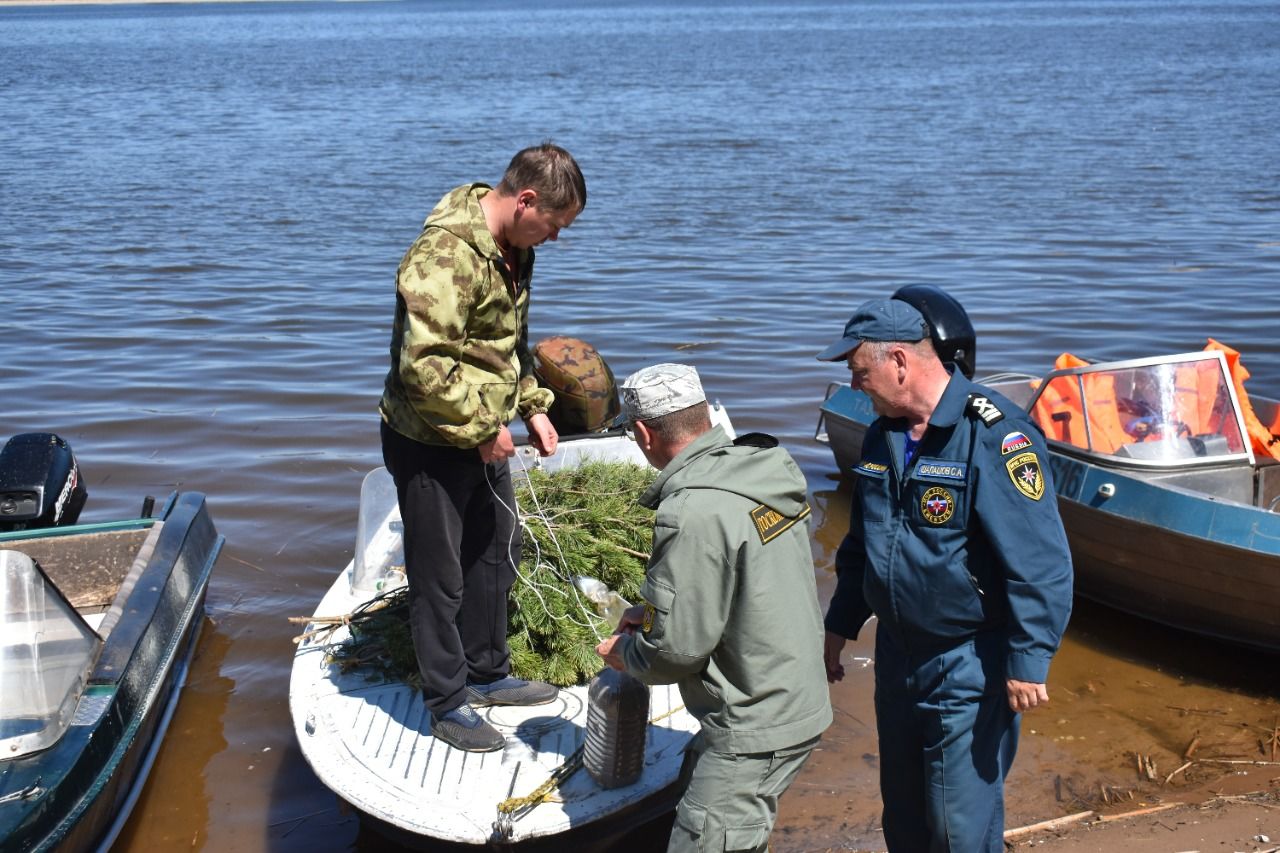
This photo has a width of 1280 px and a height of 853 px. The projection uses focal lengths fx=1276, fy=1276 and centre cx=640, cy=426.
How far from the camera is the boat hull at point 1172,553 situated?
5.85 metres

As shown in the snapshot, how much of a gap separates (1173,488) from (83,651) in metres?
4.89

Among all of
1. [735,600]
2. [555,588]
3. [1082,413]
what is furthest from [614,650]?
[1082,413]

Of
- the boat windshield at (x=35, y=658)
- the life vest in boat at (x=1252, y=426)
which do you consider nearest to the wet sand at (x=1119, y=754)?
the life vest in boat at (x=1252, y=426)

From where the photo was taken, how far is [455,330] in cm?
387

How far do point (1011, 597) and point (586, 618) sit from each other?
2.33m

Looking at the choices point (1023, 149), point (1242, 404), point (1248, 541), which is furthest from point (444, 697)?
point (1023, 149)

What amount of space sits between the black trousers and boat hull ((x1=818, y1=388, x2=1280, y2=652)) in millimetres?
3284

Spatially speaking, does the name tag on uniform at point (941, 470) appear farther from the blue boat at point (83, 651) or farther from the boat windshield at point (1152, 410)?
the boat windshield at point (1152, 410)

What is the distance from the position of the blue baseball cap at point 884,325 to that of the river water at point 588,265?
97.9 inches

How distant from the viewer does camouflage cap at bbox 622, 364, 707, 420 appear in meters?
3.32

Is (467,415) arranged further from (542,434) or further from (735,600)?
(735,600)

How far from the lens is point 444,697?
174 inches

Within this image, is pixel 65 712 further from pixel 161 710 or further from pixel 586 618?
pixel 586 618

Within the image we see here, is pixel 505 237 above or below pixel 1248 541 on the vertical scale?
above
